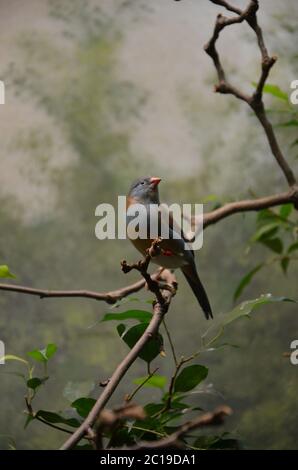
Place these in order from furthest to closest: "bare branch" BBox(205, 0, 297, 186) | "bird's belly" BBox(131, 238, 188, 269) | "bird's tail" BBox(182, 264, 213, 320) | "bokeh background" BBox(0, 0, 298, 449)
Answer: "bokeh background" BBox(0, 0, 298, 449) < "bird's tail" BBox(182, 264, 213, 320) < "bird's belly" BBox(131, 238, 188, 269) < "bare branch" BBox(205, 0, 297, 186)

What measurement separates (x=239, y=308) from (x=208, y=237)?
4.19ft

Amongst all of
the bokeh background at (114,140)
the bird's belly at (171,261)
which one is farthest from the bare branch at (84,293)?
the bokeh background at (114,140)

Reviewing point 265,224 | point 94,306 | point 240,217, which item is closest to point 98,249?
point 94,306

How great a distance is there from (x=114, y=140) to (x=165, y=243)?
95 centimetres

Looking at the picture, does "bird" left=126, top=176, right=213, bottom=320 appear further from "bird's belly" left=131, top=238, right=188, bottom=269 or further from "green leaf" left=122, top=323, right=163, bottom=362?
"green leaf" left=122, top=323, right=163, bottom=362

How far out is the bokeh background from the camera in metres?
2.10

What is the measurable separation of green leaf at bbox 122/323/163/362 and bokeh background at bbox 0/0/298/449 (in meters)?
1.16

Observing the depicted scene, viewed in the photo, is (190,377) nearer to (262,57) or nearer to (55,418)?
(55,418)

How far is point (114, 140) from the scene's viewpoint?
85.4 inches

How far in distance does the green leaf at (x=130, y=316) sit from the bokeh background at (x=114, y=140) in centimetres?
115

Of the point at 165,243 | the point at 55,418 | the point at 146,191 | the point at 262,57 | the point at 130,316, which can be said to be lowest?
the point at 55,418

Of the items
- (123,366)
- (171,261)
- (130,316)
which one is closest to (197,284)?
(171,261)

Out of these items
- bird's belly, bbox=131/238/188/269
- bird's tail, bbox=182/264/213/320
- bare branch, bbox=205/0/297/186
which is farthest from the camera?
bird's tail, bbox=182/264/213/320

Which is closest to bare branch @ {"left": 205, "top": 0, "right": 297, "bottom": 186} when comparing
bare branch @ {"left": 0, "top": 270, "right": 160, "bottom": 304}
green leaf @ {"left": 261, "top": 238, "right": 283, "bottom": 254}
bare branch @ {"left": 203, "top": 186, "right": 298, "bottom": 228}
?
bare branch @ {"left": 203, "top": 186, "right": 298, "bottom": 228}
